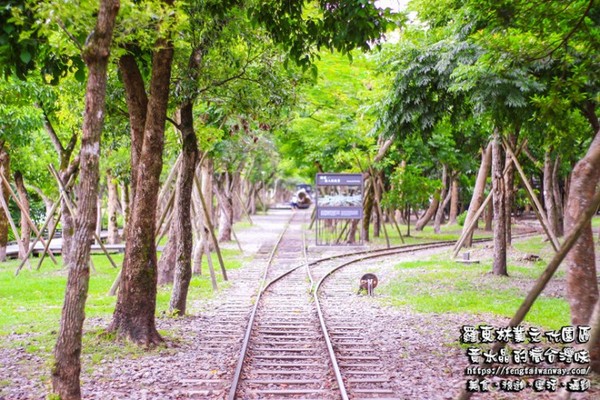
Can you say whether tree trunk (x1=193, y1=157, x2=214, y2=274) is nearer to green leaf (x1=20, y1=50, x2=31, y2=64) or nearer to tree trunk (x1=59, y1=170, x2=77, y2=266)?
tree trunk (x1=59, y1=170, x2=77, y2=266)

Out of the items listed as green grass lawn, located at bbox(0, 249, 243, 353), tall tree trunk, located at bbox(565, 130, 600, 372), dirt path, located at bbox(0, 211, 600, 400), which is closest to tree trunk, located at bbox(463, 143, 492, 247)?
green grass lawn, located at bbox(0, 249, 243, 353)

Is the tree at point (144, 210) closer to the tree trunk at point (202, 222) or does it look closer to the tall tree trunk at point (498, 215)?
the tree trunk at point (202, 222)

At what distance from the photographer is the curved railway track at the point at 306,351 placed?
7.36 metres

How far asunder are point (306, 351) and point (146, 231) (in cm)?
319

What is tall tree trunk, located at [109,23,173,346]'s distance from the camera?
31.0 feet

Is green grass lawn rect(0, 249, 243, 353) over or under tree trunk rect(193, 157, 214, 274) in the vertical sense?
under

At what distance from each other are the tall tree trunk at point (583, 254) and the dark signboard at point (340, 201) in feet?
61.3

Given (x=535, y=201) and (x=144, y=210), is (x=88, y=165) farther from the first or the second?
(x=535, y=201)

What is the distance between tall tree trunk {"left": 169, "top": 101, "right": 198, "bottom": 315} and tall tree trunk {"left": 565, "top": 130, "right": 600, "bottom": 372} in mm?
6941

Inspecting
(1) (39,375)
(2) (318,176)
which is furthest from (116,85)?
(2) (318,176)

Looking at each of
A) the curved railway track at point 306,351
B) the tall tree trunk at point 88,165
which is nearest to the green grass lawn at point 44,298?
the curved railway track at point 306,351

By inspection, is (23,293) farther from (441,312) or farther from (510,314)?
(510,314)

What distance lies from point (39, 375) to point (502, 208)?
1319 centimetres

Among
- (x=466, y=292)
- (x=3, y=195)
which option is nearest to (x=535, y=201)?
(x=466, y=292)
